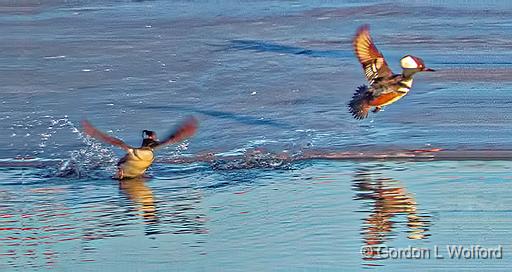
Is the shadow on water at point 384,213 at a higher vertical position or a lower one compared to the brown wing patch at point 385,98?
lower

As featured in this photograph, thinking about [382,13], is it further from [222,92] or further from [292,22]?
[222,92]

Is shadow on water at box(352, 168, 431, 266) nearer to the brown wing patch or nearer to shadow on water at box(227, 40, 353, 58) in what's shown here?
the brown wing patch

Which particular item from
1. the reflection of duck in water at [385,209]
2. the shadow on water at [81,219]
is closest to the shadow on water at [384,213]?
the reflection of duck in water at [385,209]

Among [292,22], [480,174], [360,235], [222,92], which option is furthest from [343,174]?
[292,22]

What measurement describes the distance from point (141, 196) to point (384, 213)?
57.7 inches

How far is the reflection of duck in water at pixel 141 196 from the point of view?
704 centimetres

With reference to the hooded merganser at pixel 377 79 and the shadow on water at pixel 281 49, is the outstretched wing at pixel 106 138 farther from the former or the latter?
the shadow on water at pixel 281 49

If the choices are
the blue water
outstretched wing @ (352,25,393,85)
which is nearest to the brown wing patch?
outstretched wing @ (352,25,393,85)

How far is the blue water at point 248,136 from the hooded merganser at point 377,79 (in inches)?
10.9

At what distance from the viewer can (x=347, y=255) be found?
6055mm

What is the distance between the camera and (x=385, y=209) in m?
6.99

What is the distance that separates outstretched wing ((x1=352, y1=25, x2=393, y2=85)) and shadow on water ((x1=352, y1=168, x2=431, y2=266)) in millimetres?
1040

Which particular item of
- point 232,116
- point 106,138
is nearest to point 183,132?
point 106,138

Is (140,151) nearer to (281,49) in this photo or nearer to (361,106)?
(361,106)
